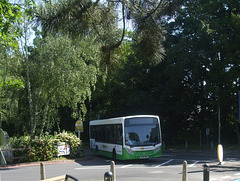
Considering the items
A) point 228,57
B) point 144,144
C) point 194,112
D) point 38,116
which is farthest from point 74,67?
point 194,112

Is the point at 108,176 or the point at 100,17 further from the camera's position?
the point at 108,176

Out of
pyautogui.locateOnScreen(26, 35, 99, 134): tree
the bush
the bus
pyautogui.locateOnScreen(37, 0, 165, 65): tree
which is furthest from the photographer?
the bush

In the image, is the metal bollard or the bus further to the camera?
the bus

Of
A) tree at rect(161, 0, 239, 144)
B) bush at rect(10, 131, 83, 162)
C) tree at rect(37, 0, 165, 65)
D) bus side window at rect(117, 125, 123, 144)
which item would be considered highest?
tree at rect(161, 0, 239, 144)

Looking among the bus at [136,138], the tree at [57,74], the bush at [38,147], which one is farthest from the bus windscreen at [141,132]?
the bush at [38,147]

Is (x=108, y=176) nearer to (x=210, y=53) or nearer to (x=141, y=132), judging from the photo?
(x=141, y=132)

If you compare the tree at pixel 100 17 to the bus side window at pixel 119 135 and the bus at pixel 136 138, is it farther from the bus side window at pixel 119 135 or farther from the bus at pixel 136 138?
the bus side window at pixel 119 135

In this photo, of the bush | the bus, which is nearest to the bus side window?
the bus

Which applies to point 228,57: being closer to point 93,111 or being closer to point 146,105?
point 146,105

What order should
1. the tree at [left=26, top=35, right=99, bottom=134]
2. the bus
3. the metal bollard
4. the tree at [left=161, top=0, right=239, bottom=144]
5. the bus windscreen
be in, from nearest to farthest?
the metal bollard, the bus, the bus windscreen, the tree at [left=26, top=35, right=99, bottom=134], the tree at [left=161, top=0, right=239, bottom=144]

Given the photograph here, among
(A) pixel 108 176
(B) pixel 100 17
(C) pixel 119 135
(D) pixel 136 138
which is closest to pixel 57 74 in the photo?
(C) pixel 119 135

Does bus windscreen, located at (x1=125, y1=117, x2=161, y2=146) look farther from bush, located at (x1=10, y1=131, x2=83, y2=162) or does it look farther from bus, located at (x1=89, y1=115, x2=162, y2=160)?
bush, located at (x1=10, y1=131, x2=83, y2=162)

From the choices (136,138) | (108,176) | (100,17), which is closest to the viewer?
(100,17)

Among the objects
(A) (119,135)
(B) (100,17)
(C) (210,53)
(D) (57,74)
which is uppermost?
(C) (210,53)
